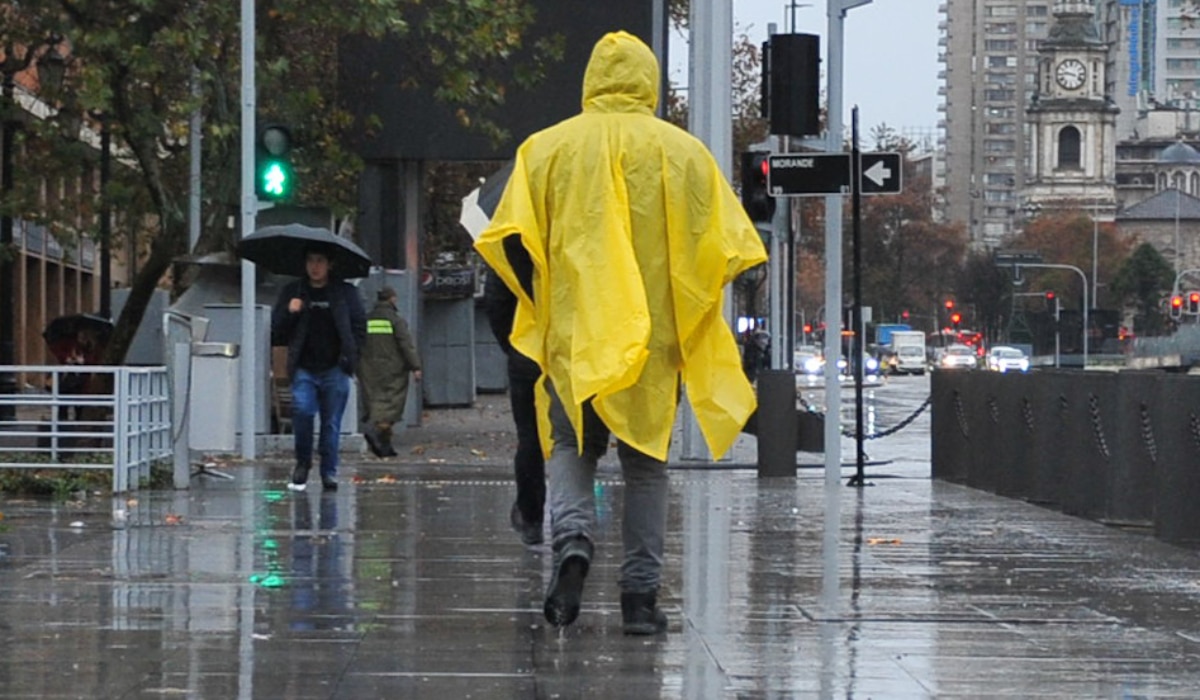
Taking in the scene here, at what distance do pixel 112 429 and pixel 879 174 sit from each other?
228 inches

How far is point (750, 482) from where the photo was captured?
60.8ft

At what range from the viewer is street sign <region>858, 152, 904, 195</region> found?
17250 millimetres

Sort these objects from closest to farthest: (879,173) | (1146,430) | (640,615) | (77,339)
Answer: (640,615), (1146,430), (879,173), (77,339)

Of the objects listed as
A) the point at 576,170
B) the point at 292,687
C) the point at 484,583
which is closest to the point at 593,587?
the point at 484,583

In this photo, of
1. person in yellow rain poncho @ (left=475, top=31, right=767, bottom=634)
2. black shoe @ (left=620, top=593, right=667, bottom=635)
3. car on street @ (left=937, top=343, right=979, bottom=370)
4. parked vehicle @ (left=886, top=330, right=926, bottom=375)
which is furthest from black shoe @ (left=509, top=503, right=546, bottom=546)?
parked vehicle @ (left=886, top=330, right=926, bottom=375)

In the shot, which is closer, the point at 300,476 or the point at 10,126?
the point at 300,476

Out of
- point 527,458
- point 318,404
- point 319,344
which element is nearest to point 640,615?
point 527,458

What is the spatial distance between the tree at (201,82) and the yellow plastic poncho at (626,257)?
13626mm

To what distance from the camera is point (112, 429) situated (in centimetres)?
1616

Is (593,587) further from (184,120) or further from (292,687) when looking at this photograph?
(184,120)

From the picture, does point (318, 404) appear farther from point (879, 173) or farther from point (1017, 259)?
point (1017, 259)

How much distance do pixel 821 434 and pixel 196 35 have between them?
23.3ft

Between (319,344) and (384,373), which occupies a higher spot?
(319,344)

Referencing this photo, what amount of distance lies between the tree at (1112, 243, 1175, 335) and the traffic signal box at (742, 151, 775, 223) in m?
125
